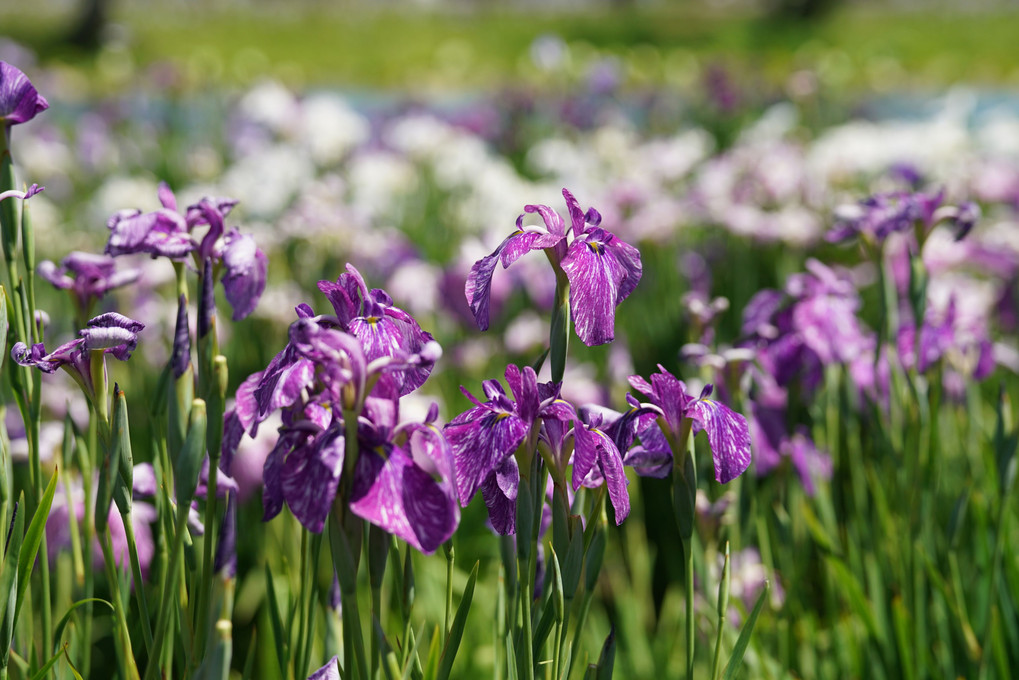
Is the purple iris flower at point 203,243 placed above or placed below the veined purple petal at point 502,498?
above

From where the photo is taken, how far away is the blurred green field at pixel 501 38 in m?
15.9

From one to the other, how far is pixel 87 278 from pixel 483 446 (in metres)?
0.74

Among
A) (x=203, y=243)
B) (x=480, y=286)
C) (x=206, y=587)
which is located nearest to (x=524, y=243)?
(x=480, y=286)

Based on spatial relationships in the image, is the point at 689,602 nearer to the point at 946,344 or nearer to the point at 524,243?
the point at 524,243

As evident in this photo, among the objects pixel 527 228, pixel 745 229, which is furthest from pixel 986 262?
pixel 527 228

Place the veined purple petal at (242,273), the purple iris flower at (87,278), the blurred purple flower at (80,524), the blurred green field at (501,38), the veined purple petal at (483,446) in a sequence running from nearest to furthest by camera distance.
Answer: the veined purple petal at (483,446) → the veined purple petal at (242,273) → the purple iris flower at (87,278) → the blurred purple flower at (80,524) → the blurred green field at (501,38)

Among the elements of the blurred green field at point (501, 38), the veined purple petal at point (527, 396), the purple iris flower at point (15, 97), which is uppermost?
the blurred green field at point (501, 38)

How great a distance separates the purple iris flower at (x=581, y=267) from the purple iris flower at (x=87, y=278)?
61 cm

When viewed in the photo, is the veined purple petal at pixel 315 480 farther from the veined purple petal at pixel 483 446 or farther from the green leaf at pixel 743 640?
the green leaf at pixel 743 640

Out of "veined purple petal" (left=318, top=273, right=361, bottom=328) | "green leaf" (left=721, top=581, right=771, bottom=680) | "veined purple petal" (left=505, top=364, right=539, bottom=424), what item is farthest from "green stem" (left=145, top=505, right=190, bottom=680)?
"green leaf" (left=721, top=581, right=771, bottom=680)

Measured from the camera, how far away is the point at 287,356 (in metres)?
0.88

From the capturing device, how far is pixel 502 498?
937 millimetres

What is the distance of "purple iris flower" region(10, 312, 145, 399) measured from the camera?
0.92 metres

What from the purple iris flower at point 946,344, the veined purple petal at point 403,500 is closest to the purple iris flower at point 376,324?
the veined purple petal at point 403,500
